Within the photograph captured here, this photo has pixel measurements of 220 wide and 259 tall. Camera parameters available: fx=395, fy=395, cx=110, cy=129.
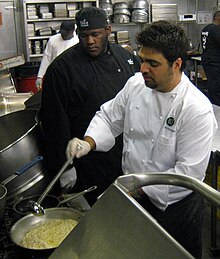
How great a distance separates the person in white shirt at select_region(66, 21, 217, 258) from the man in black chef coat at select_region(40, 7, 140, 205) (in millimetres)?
370

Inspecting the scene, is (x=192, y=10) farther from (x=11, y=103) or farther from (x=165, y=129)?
(x=165, y=129)

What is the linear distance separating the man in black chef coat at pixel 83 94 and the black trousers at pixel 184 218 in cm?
56

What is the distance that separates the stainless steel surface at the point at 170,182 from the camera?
833 mm

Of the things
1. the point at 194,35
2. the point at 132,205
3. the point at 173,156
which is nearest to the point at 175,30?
the point at 173,156

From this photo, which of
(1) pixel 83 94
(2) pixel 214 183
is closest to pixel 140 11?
(2) pixel 214 183

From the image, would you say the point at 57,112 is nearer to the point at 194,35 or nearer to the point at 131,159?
the point at 131,159

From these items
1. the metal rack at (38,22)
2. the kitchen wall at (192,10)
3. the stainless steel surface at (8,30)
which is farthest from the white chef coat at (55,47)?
the kitchen wall at (192,10)

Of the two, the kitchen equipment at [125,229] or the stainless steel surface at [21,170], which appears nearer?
the kitchen equipment at [125,229]

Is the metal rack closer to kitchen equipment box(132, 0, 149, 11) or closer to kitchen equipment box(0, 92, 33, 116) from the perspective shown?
kitchen equipment box(132, 0, 149, 11)

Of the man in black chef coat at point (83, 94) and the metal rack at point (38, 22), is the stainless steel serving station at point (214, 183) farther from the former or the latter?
the metal rack at point (38, 22)

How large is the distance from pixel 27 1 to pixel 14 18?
42 cm

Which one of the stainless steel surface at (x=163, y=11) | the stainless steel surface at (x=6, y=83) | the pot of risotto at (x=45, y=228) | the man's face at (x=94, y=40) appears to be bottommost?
the pot of risotto at (x=45, y=228)

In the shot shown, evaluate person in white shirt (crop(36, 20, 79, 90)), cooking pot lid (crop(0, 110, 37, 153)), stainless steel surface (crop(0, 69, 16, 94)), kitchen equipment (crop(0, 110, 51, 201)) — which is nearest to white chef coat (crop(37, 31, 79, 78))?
person in white shirt (crop(36, 20, 79, 90))

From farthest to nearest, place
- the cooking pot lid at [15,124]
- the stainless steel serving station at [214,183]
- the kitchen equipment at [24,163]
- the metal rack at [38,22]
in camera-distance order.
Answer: the metal rack at [38,22], the stainless steel serving station at [214,183], the cooking pot lid at [15,124], the kitchen equipment at [24,163]
